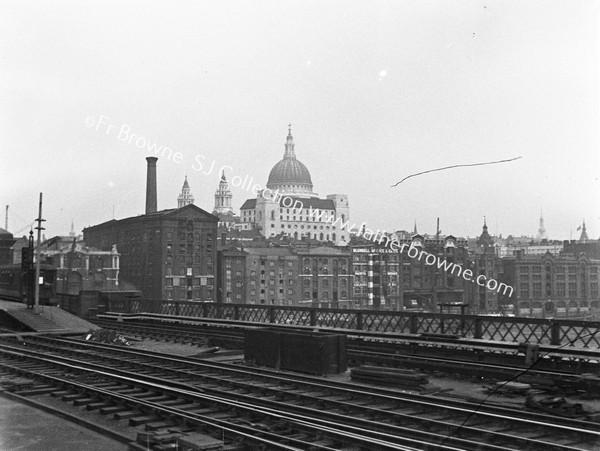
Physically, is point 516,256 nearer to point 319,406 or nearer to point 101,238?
point 101,238

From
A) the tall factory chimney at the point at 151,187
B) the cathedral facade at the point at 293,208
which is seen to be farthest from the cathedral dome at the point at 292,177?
the tall factory chimney at the point at 151,187

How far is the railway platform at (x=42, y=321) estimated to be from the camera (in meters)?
27.9

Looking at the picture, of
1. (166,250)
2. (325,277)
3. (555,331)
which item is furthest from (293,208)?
(555,331)

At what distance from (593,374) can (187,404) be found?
9.35m

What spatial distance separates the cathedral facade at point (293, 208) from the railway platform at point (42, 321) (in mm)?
34494

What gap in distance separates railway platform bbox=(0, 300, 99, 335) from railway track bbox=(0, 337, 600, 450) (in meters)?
10.6

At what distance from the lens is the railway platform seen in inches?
1099

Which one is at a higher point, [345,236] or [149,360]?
[345,236]

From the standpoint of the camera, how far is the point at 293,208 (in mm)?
93938

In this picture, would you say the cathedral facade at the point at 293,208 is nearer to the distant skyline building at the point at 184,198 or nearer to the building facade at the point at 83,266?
the distant skyline building at the point at 184,198

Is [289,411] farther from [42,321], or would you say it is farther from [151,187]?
[151,187]

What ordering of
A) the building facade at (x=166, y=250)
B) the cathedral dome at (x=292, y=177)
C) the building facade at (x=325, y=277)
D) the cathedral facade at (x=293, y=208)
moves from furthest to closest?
the building facade at (x=325, y=277) < the cathedral dome at (x=292, y=177) < the cathedral facade at (x=293, y=208) < the building facade at (x=166, y=250)

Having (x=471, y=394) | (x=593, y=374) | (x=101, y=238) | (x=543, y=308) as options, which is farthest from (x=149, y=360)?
(x=101, y=238)

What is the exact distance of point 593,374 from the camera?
14898mm
